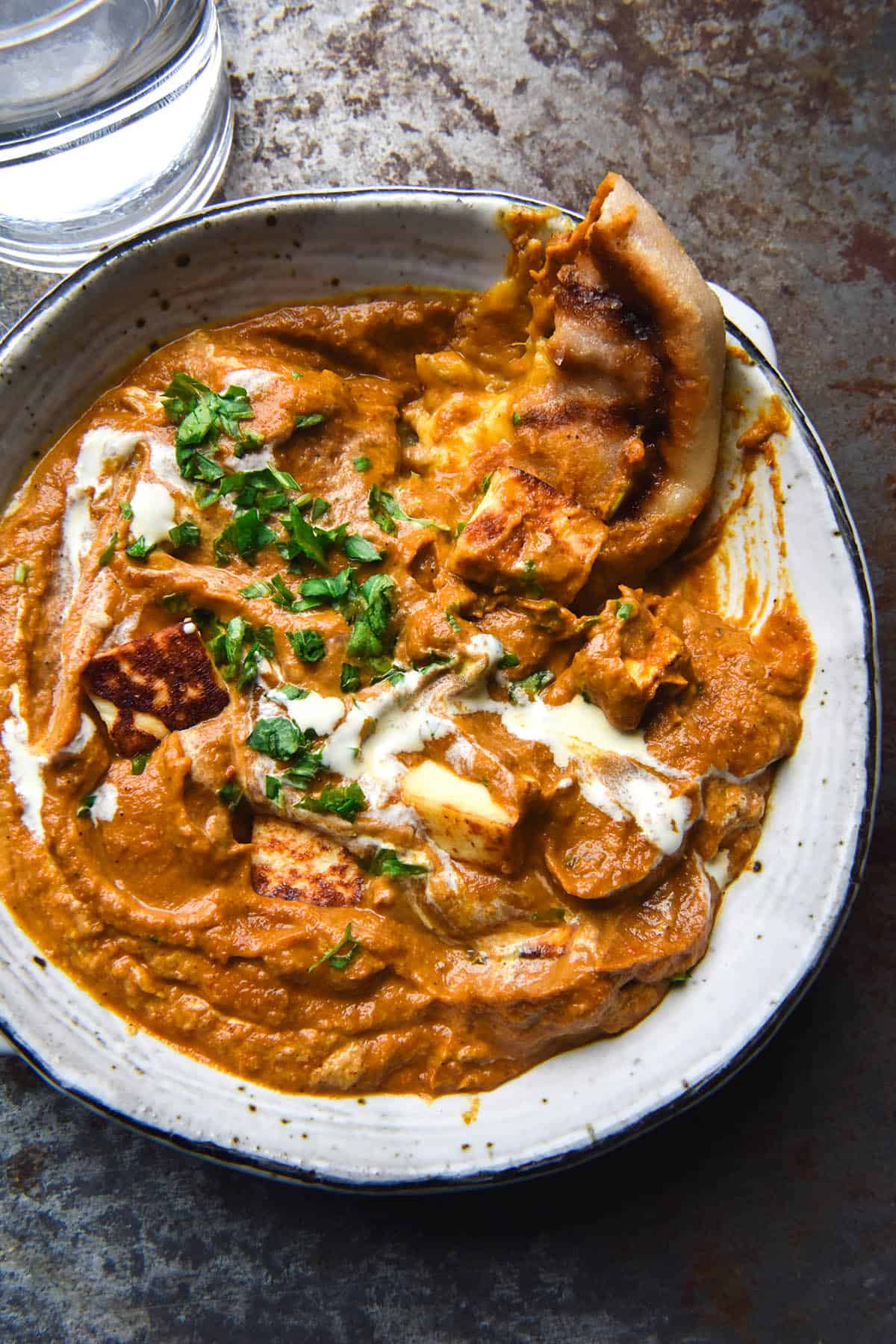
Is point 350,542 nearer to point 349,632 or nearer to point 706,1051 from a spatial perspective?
point 349,632

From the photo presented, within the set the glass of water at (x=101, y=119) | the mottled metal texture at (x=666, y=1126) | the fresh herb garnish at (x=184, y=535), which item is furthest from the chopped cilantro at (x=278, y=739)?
the glass of water at (x=101, y=119)

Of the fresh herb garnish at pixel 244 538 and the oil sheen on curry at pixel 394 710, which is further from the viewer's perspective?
the fresh herb garnish at pixel 244 538

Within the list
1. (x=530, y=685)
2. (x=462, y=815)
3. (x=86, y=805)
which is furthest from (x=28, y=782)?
(x=530, y=685)

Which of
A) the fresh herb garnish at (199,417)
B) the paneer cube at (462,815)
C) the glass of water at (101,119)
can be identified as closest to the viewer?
the paneer cube at (462,815)

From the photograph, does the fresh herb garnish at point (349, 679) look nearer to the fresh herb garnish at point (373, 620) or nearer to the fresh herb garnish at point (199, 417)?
the fresh herb garnish at point (373, 620)

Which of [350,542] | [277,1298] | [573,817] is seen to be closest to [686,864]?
[573,817]

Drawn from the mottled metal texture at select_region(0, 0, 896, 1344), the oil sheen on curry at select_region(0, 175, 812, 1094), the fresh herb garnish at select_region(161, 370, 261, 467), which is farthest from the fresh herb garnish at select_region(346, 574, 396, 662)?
the mottled metal texture at select_region(0, 0, 896, 1344)
